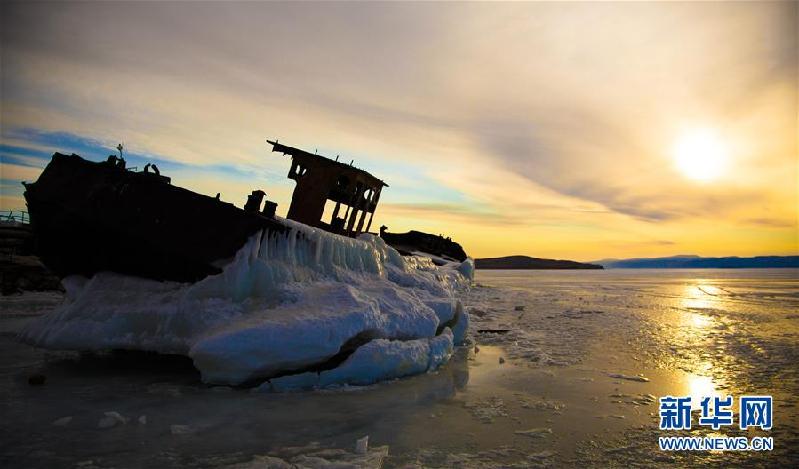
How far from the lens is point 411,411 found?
439 centimetres

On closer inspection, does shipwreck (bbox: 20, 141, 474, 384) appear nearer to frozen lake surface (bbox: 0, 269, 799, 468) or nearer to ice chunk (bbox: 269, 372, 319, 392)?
ice chunk (bbox: 269, 372, 319, 392)

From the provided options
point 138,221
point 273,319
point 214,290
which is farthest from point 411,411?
point 138,221

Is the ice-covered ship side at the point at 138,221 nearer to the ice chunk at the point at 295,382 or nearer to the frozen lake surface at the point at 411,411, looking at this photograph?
the frozen lake surface at the point at 411,411

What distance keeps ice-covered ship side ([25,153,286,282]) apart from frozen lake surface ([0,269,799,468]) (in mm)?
1401

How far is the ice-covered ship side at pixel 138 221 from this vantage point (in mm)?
5773

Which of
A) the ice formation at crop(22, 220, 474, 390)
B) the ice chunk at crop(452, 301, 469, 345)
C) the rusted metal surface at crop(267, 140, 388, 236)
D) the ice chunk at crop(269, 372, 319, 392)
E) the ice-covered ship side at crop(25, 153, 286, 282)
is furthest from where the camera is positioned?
the rusted metal surface at crop(267, 140, 388, 236)

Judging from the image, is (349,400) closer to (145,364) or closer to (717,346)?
(145,364)

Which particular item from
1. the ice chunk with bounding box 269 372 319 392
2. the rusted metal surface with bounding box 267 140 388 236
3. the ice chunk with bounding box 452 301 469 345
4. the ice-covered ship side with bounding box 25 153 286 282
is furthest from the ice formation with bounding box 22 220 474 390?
the rusted metal surface with bounding box 267 140 388 236

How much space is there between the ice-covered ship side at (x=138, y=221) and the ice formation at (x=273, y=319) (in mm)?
209

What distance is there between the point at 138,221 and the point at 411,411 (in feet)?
13.7

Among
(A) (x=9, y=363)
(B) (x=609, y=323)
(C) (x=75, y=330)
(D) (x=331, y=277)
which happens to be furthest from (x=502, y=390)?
(B) (x=609, y=323)

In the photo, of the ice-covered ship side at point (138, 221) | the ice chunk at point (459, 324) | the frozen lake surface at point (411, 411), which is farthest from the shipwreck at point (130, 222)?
the ice chunk at point (459, 324)

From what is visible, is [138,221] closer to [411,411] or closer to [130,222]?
[130,222]

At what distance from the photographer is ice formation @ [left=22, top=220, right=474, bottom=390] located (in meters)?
4.84
